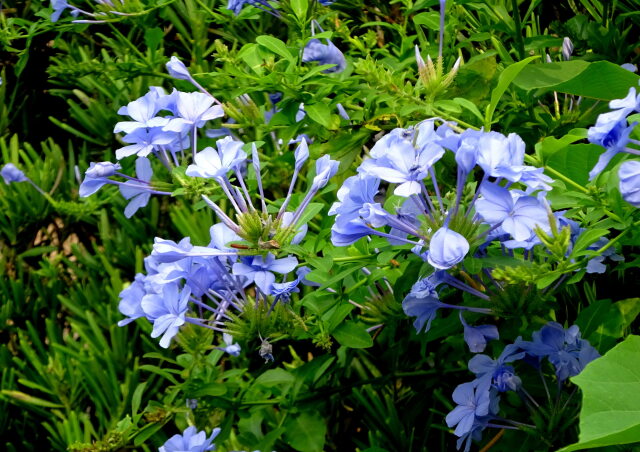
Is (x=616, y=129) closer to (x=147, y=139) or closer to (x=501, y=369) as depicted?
(x=501, y=369)

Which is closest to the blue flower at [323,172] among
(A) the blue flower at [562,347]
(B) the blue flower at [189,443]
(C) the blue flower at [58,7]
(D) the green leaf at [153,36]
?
(A) the blue flower at [562,347]

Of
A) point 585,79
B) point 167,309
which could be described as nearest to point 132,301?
point 167,309

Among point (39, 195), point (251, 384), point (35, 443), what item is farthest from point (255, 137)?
point (35, 443)

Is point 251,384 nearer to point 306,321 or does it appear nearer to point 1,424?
point 306,321

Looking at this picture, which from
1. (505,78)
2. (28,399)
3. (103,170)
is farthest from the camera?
(28,399)

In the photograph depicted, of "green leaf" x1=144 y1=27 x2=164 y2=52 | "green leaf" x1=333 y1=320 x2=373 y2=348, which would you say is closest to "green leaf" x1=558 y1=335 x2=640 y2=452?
"green leaf" x1=333 y1=320 x2=373 y2=348

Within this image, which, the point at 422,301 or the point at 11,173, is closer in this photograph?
the point at 422,301
